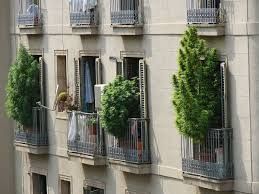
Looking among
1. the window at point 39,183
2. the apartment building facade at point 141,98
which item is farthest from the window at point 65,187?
the window at point 39,183

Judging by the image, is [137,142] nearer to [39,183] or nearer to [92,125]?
[92,125]

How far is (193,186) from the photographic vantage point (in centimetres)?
3216

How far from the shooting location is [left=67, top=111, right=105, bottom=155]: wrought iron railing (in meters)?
35.8

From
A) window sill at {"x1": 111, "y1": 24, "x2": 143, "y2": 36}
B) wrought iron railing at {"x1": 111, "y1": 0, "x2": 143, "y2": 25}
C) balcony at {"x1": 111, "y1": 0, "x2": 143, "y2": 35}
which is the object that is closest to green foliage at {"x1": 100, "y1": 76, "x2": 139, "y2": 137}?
window sill at {"x1": 111, "y1": 24, "x2": 143, "y2": 36}

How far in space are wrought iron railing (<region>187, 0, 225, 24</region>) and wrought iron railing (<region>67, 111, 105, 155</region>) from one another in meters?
5.45

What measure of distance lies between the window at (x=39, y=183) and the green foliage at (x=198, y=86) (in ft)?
34.1

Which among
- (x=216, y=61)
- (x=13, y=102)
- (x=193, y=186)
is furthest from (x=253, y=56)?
(x=13, y=102)

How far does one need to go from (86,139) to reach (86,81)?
1.61 m

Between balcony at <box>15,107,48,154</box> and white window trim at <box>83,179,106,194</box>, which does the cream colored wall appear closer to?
balcony at <box>15,107,48,154</box>

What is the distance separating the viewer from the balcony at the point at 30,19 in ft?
128

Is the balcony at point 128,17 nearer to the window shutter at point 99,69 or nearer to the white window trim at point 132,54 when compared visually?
the white window trim at point 132,54

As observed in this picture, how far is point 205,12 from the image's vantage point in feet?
101

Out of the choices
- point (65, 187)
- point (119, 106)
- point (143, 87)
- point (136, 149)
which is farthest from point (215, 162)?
point (65, 187)

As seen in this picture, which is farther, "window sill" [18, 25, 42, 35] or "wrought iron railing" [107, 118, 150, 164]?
"window sill" [18, 25, 42, 35]
